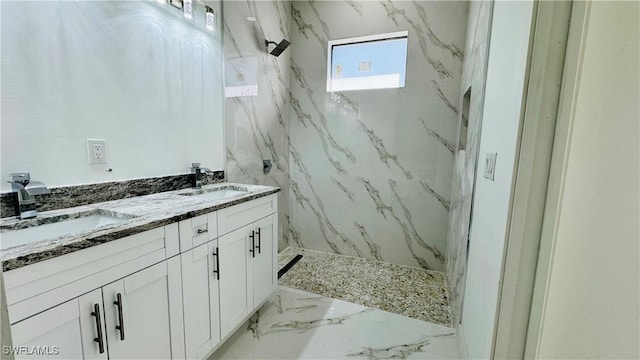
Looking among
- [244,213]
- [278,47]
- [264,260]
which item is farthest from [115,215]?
[278,47]

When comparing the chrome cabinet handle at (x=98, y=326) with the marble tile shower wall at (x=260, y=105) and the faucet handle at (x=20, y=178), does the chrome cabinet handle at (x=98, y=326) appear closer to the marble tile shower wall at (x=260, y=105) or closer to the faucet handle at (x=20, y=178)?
the faucet handle at (x=20, y=178)

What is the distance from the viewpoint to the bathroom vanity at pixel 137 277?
30.7 inches

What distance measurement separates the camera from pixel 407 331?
1810 millimetres

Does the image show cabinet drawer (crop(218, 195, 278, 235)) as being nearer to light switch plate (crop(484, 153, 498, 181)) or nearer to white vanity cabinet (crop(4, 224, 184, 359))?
white vanity cabinet (crop(4, 224, 184, 359))

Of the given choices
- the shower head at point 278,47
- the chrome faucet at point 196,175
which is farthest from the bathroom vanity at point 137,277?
the shower head at point 278,47

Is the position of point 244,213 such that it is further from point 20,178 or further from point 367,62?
point 367,62

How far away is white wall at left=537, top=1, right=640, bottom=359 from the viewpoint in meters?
0.55

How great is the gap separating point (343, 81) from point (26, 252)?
8.71ft

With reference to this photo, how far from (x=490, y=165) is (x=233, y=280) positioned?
139 cm

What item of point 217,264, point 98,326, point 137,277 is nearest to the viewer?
point 98,326

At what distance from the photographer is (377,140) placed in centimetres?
275

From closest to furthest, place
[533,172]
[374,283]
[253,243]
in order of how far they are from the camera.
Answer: [533,172]
[253,243]
[374,283]

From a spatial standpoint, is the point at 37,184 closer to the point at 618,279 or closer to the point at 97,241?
the point at 97,241

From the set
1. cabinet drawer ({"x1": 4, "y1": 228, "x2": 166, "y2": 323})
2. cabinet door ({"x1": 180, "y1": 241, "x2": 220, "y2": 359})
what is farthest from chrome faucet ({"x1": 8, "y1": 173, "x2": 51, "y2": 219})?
cabinet door ({"x1": 180, "y1": 241, "x2": 220, "y2": 359})
